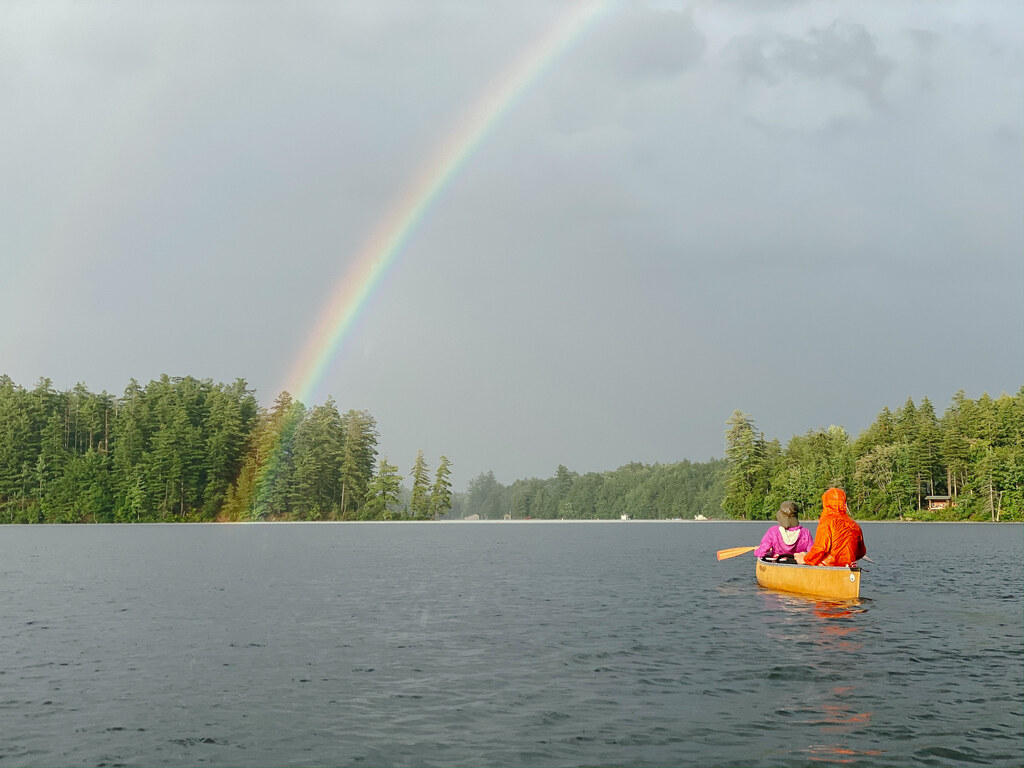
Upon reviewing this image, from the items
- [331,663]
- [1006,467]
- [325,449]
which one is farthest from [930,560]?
[325,449]

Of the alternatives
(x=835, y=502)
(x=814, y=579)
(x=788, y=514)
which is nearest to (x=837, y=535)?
(x=835, y=502)

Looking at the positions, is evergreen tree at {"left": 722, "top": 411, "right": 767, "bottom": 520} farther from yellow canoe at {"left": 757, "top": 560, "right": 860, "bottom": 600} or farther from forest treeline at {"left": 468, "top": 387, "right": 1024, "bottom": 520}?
yellow canoe at {"left": 757, "top": 560, "right": 860, "bottom": 600}

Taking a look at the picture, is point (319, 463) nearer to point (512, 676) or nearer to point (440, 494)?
point (440, 494)

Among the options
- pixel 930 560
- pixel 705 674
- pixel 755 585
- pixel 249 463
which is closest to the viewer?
pixel 705 674

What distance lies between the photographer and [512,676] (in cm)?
1784

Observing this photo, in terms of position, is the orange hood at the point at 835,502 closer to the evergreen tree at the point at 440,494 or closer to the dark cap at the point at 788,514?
the dark cap at the point at 788,514

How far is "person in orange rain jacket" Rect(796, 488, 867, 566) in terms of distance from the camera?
3002cm

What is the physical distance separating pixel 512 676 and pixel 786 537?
2078 centimetres

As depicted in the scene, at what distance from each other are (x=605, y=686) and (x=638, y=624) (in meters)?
8.78

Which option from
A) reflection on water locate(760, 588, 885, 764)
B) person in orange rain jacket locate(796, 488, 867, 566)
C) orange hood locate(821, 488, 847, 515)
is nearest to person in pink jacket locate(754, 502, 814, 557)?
reflection on water locate(760, 588, 885, 764)

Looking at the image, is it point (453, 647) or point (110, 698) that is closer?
point (110, 698)

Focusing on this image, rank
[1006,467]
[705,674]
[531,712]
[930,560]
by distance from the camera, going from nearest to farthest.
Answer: [531,712] < [705,674] < [930,560] < [1006,467]

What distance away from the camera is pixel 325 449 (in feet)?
522

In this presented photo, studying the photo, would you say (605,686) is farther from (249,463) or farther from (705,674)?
(249,463)
